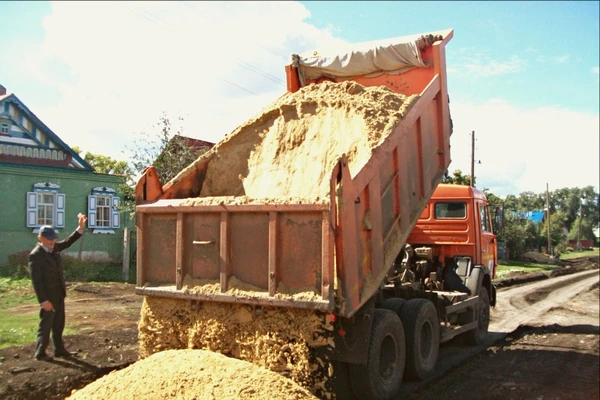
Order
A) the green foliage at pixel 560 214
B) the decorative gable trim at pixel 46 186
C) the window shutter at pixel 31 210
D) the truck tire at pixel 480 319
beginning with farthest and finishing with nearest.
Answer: the green foliage at pixel 560 214 < the decorative gable trim at pixel 46 186 < the window shutter at pixel 31 210 < the truck tire at pixel 480 319

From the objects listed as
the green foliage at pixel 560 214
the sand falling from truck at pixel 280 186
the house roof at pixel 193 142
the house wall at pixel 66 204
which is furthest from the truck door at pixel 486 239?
the green foliage at pixel 560 214

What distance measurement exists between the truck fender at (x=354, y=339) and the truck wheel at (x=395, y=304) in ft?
3.82

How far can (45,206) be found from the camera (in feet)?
56.9

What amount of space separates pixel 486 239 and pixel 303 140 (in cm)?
497

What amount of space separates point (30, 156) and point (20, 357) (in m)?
11.1

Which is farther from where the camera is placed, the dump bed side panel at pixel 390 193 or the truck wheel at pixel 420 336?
the truck wheel at pixel 420 336

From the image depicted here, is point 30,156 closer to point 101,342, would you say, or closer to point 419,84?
point 101,342

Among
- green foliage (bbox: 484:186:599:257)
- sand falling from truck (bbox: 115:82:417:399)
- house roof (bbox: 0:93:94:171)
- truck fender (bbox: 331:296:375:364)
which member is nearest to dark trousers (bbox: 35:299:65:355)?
sand falling from truck (bbox: 115:82:417:399)

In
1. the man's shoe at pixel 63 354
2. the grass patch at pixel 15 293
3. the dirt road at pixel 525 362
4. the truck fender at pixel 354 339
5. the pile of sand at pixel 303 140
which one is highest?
the pile of sand at pixel 303 140

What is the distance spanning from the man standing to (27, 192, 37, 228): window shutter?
10.6 m

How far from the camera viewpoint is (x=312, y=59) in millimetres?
8062

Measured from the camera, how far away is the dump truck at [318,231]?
4.97 meters

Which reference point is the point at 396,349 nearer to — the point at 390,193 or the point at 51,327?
the point at 390,193

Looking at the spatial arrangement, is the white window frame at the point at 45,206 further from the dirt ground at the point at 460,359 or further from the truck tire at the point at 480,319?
the truck tire at the point at 480,319
